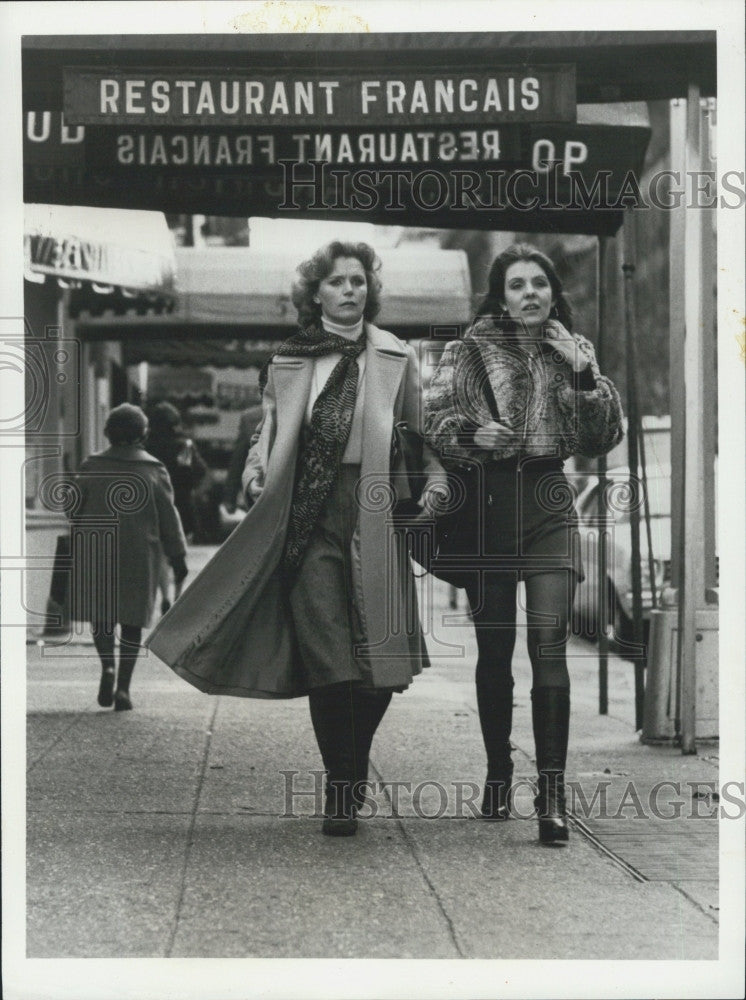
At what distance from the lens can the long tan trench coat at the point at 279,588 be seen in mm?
5559

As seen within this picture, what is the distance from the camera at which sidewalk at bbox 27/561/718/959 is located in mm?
4418

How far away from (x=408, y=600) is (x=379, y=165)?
1964 mm

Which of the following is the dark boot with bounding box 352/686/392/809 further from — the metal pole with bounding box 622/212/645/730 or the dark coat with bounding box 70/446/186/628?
the dark coat with bounding box 70/446/186/628

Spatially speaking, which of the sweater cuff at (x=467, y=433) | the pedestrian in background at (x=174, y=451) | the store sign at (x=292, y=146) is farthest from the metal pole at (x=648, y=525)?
the pedestrian in background at (x=174, y=451)

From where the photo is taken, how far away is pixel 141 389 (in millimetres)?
18031

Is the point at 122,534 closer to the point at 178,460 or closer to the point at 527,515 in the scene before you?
the point at 527,515

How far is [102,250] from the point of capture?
33.2 ft

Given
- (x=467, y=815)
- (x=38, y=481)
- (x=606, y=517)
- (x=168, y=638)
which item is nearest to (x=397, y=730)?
(x=606, y=517)

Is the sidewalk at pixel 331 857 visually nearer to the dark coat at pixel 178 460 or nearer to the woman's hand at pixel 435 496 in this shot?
the woman's hand at pixel 435 496

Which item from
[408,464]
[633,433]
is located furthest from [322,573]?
[633,433]

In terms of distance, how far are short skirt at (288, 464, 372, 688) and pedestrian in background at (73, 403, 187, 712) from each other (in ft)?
10.6

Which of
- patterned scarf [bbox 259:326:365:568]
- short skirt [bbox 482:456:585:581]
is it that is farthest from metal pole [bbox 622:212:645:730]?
patterned scarf [bbox 259:326:365:568]

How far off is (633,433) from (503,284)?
2.01 meters

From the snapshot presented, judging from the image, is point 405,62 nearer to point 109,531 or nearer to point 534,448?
point 534,448
